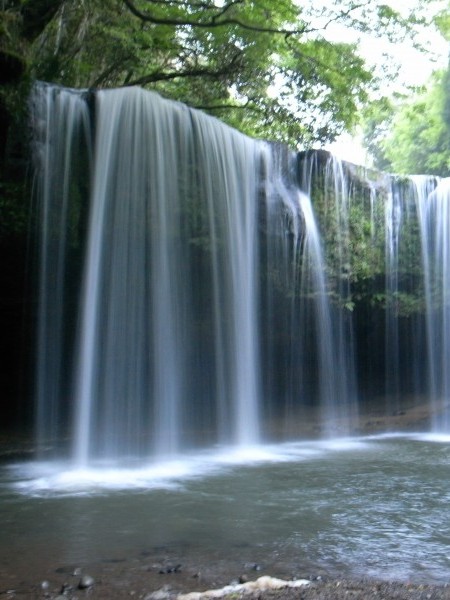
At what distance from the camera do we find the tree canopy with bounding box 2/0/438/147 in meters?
11.1

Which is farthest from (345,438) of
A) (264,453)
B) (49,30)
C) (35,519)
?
(49,30)

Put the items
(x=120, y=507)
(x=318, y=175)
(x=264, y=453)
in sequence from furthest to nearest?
(x=318, y=175) < (x=264, y=453) < (x=120, y=507)

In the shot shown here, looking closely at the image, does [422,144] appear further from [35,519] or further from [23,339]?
[35,519]

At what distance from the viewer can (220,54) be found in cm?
1413

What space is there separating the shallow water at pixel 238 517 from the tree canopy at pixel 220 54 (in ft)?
20.1

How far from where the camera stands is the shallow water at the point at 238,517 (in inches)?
192

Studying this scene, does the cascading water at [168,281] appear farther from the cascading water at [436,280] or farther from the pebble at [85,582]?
the pebble at [85,582]

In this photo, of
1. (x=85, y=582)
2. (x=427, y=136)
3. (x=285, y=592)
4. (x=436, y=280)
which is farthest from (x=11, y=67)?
(x=427, y=136)

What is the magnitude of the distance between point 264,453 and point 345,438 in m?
3.22

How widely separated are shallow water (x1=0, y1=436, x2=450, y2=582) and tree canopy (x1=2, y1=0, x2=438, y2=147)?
20.1 feet

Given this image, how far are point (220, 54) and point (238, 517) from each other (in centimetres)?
1059

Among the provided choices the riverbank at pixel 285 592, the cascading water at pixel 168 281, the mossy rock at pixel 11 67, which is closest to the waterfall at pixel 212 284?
the cascading water at pixel 168 281

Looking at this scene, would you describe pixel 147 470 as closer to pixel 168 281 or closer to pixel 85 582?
pixel 168 281

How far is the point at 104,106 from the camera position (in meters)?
10.2
